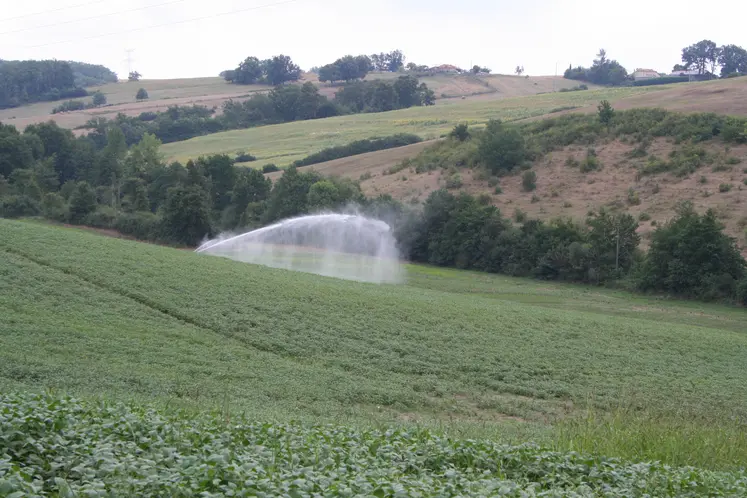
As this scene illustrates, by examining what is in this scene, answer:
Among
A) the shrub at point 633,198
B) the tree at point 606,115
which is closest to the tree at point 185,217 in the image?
the shrub at point 633,198

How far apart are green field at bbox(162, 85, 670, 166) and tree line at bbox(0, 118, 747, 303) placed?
1017 inches

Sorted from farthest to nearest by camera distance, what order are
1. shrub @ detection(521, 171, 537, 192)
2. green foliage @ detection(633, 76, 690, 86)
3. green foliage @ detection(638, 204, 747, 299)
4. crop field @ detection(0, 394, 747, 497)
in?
1. green foliage @ detection(633, 76, 690, 86)
2. shrub @ detection(521, 171, 537, 192)
3. green foliage @ detection(638, 204, 747, 299)
4. crop field @ detection(0, 394, 747, 497)

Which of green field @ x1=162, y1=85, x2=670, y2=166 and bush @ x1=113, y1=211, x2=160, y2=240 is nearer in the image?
bush @ x1=113, y1=211, x2=160, y2=240

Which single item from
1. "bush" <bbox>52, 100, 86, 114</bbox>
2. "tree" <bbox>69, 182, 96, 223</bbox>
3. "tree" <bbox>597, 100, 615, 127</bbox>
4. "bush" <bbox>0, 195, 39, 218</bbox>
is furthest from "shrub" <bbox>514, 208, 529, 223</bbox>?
"bush" <bbox>52, 100, 86, 114</bbox>

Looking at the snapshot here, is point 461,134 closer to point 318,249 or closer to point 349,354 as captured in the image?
point 318,249

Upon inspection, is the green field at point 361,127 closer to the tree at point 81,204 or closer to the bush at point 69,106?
the bush at point 69,106

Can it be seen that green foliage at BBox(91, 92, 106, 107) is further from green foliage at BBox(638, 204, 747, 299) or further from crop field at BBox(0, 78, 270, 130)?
green foliage at BBox(638, 204, 747, 299)

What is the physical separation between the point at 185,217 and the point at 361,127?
79.5 m

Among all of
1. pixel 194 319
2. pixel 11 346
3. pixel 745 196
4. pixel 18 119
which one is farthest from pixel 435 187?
pixel 18 119

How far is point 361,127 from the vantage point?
147 m

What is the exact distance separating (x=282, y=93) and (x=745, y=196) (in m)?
111

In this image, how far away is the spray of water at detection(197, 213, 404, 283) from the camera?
54.1 m

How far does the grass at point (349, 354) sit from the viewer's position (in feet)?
57.2

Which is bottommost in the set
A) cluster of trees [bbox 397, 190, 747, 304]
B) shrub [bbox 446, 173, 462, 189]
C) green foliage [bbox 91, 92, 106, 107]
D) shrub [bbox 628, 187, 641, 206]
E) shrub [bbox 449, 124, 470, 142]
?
cluster of trees [bbox 397, 190, 747, 304]
